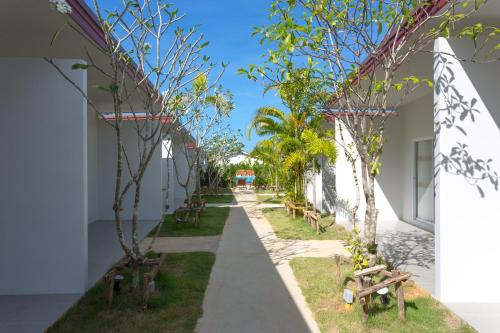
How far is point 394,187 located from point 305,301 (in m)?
7.79

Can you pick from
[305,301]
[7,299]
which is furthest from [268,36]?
[7,299]

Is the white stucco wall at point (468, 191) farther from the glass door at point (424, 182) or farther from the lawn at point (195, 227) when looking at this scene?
the lawn at point (195, 227)

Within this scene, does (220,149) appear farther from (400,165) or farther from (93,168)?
(400,165)

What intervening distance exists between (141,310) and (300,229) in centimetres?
646

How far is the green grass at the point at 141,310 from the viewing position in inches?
156

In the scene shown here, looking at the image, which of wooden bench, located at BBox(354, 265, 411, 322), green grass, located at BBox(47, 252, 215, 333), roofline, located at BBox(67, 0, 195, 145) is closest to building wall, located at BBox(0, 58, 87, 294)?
roofline, located at BBox(67, 0, 195, 145)

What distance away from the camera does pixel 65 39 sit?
5.08 metres

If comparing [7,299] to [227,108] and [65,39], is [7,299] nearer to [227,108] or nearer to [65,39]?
[65,39]

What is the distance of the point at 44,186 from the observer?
5094 millimetres

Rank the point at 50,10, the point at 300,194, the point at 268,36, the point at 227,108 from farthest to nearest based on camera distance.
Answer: the point at 227,108, the point at 300,194, the point at 268,36, the point at 50,10

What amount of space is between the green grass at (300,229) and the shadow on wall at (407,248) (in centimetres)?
88

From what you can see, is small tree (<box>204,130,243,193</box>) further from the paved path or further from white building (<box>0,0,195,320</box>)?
white building (<box>0,0,195,320</box>)

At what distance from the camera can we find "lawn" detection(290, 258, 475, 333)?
3906 millimetres

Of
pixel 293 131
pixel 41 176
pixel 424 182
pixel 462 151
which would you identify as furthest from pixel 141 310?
pixel 293 131
